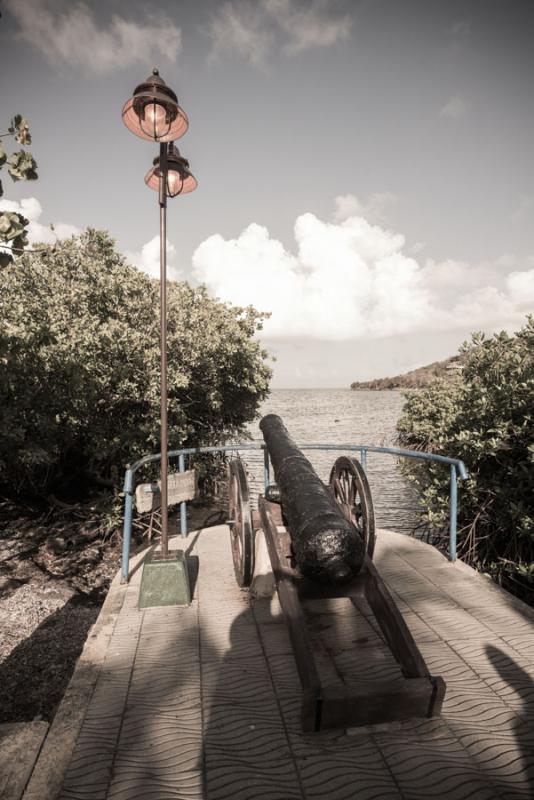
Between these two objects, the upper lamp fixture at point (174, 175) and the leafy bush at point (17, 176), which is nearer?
the leafy bush at point (17, 176)

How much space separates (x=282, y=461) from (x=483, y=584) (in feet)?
8.38

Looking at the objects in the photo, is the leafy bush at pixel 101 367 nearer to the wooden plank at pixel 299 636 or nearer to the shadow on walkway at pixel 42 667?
the shadow on walkway at pixel 42 667

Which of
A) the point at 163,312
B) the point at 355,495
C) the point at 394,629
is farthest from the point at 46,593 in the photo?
the point at 394,629

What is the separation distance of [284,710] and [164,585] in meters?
1.85

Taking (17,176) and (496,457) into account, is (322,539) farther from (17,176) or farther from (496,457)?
(496,457)

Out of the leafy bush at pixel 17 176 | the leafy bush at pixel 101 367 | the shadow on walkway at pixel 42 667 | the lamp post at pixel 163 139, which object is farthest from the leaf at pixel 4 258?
the shadow on walkway at pixel 42 667

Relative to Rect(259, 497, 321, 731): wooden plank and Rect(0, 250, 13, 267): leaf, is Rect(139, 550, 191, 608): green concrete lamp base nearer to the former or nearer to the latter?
Rect(259, 497, 321, 731): wooden plank

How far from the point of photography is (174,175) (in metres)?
4.59

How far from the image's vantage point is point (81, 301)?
11938 mm

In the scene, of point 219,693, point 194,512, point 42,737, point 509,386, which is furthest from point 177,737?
point 194,512

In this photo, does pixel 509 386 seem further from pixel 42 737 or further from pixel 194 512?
pixel 194 512

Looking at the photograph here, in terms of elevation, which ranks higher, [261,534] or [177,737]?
[261,534]

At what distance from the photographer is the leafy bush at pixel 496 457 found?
21.7 feet

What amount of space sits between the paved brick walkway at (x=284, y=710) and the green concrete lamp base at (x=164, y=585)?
5.1 inches
